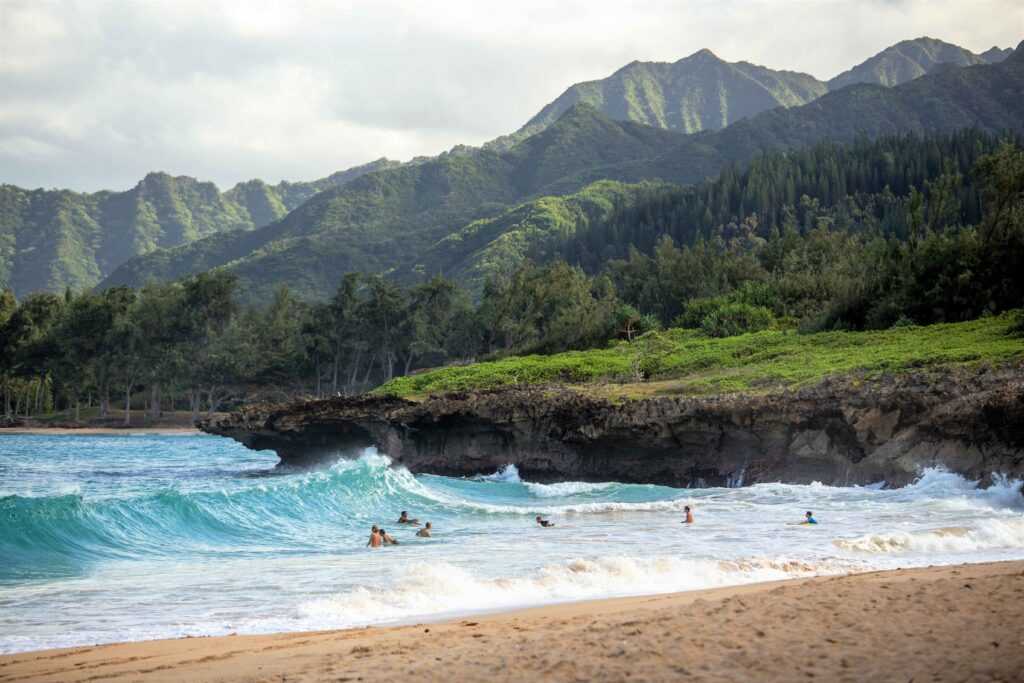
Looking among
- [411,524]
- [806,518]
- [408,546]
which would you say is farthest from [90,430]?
[806,518]

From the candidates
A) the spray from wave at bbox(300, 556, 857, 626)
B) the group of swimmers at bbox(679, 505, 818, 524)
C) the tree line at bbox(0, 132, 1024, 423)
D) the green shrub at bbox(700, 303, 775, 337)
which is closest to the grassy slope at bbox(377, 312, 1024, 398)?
the green shrub at bbox(700, 303, 775, 337)

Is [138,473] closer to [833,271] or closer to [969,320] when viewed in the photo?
[969,320]

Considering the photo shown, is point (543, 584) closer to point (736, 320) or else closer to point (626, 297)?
point (736, 320)

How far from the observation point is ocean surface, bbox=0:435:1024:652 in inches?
577

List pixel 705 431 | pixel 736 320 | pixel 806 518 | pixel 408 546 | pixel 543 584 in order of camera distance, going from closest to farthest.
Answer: pixel 543 584 → pixel 408 546 → pixel 806 518 → pixel 705 431 → pixel 736 320

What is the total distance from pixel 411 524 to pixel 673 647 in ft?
53.3

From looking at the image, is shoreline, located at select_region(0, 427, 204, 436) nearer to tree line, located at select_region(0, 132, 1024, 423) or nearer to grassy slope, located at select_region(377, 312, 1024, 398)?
tree line, located at select_region(0, 132, 1024, 423)

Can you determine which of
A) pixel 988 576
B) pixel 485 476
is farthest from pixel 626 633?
pixel 485 476

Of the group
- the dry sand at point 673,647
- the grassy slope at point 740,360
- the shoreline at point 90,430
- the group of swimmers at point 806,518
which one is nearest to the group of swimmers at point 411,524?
the group of swimmers at point 806,518

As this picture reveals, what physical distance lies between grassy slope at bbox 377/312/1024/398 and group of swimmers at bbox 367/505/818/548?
1063cm

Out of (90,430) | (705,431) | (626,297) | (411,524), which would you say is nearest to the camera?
(411,524)

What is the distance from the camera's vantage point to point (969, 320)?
3981cm

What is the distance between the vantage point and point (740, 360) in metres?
40.1

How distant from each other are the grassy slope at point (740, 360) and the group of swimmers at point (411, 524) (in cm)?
1063
